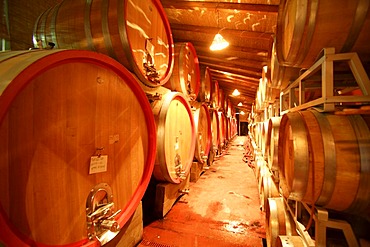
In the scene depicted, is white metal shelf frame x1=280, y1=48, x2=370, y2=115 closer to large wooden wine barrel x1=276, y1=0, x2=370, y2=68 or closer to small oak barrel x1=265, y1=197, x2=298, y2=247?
large wooden wine barrel x1=276, y1=0, x2=370, y2=68

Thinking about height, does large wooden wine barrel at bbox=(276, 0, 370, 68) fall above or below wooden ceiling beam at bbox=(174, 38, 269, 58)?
below

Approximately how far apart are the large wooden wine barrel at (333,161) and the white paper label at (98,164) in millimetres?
1400

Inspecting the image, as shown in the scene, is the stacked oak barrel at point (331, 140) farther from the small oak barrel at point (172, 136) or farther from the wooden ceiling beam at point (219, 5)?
the wooden ceiling beam at point (219, 5)

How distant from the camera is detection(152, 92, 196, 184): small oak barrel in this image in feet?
8.05

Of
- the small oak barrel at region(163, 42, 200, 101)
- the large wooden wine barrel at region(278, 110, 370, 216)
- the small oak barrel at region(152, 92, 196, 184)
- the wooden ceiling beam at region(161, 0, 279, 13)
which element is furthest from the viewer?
the small oak barrel at region(163, 42, 200, 101)

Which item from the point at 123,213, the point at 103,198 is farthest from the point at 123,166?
the point at 123,213

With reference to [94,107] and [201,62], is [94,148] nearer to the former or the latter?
[94,107]

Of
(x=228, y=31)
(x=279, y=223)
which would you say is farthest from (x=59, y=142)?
(x=228, y=31)

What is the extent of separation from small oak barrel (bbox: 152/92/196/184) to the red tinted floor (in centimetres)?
62

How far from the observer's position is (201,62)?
21.9 feet

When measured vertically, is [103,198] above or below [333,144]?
below

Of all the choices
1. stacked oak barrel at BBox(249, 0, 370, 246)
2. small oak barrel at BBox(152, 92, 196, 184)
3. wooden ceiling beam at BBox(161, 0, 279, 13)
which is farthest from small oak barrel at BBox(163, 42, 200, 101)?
stacked oak barrel at BBox(249, 0, 370, 246)

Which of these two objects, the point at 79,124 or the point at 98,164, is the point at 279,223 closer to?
the point at 98,164

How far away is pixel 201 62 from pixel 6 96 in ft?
21.3
